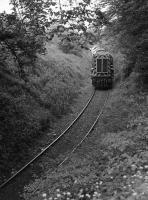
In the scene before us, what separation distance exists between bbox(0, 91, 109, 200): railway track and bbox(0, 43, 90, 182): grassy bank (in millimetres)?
762

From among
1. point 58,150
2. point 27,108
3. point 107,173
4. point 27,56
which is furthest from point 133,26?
point 107,173

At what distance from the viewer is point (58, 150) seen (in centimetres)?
1577

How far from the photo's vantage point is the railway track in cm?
1184

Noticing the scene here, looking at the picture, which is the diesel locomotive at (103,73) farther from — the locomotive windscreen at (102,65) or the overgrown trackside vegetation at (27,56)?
the overgrown trackside vegetation at (27,56)

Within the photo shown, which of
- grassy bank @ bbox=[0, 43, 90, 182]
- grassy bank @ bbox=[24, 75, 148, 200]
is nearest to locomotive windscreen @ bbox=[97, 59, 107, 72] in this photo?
grassy bank @ bbox=[0, 43, 90, 182]

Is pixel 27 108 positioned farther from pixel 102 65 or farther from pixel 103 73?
pixel 102 65

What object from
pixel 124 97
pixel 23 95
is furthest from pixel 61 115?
pixel 124 97

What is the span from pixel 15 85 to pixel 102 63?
12.9 m

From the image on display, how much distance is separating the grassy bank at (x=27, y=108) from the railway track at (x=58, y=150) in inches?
30.0

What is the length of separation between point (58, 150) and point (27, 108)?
175 inches

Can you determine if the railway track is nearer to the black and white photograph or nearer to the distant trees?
the black and white photograph

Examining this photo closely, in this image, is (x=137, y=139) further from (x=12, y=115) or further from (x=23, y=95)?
(x=23, y=95)

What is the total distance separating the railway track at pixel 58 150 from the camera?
38.9ft

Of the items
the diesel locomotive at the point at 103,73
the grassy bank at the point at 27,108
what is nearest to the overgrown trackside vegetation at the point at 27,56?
the grassy bank at the point at 27,108
